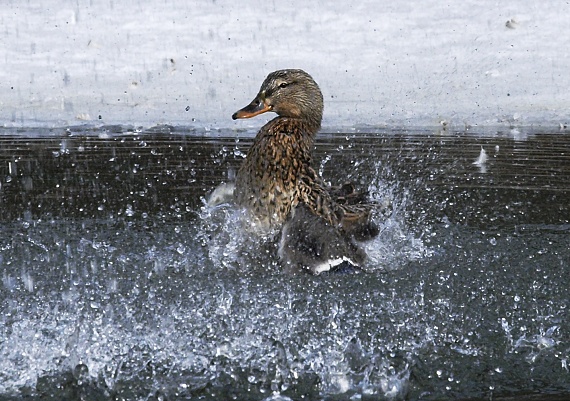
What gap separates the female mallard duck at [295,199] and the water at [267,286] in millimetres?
110

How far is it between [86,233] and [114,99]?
4034 millimetres

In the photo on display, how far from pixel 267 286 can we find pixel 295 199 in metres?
0.50

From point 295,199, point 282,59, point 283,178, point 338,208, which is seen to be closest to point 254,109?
point 283,178

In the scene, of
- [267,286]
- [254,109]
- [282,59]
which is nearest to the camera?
[267,286]

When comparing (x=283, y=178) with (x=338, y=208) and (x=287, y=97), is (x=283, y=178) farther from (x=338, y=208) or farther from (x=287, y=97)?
(x=287, y=97)

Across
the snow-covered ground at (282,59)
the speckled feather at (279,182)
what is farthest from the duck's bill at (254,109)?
the snow-covered ground at (282,59)

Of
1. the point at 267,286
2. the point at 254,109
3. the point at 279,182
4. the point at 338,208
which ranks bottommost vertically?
the point at 267,286

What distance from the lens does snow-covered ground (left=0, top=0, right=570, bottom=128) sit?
9.61 m

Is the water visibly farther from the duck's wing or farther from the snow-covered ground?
the snow-covered ground

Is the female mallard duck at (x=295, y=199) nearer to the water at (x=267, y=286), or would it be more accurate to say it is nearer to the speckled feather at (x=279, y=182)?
the speckled feather at (x=279, y=182)

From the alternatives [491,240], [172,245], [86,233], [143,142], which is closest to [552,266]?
[491,240]

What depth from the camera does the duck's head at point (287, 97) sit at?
231 inches

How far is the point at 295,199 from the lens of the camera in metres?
5.40

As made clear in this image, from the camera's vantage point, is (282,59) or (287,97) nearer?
(287,97)
